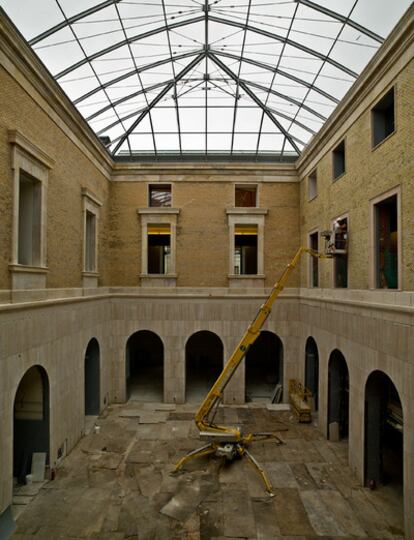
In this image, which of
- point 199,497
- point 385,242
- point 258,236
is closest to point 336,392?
point 385,242

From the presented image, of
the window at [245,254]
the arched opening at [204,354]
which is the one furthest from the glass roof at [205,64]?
the arched opening at [204,354]

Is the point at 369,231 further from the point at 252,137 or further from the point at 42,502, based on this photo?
the point at 42,502

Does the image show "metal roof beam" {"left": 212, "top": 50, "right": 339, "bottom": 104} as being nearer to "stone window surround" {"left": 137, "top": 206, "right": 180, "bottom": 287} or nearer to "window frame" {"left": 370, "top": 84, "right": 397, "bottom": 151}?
"window frame" {"left": 370, "top": 84, "right": 397, "bottom": 151}

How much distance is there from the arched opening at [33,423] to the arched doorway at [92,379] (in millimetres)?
4779

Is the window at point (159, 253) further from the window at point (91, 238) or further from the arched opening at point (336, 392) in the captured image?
the arched opening at point (336, 392)

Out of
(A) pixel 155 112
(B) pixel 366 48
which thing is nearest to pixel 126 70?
(A) pixel 155 112

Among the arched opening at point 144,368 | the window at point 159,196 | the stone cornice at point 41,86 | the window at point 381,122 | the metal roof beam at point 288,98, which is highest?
the metal roof beam at point 288,98

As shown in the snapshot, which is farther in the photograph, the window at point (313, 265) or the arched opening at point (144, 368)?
the arched opening at point (144, 368)

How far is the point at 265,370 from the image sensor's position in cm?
2462

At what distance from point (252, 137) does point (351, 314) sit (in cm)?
1208

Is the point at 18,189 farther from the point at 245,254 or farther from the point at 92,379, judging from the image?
the point at 245,254

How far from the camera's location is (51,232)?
12.8 meters

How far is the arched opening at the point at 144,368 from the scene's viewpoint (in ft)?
65.6

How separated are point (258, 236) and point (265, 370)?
33.4ft
